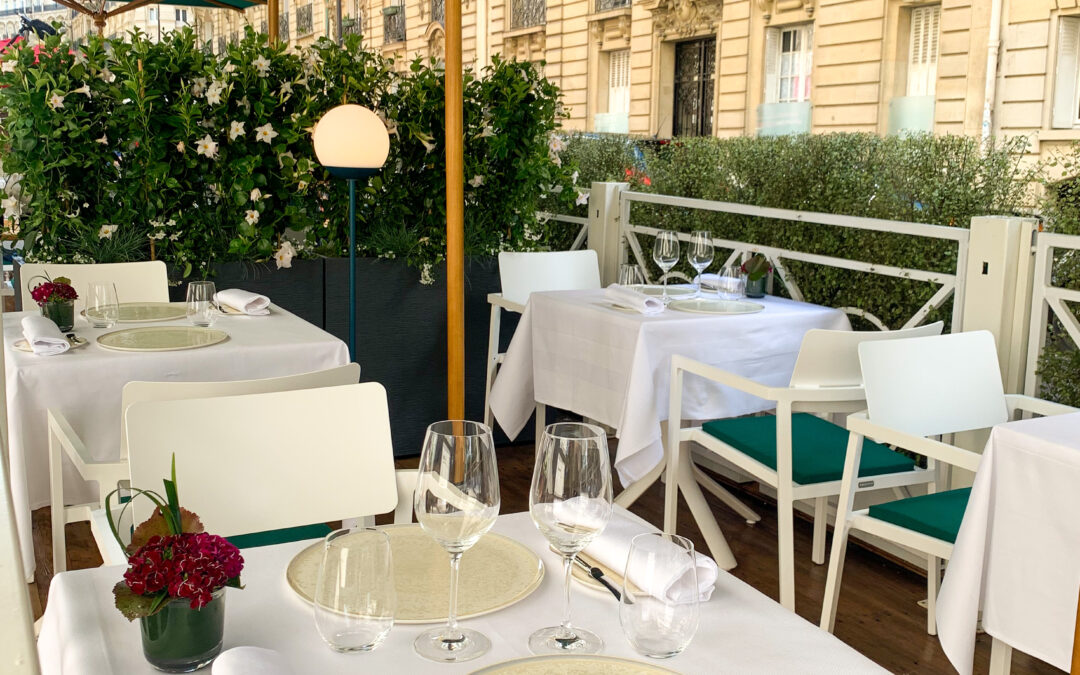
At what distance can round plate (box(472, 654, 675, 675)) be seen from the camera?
1036 millimetres

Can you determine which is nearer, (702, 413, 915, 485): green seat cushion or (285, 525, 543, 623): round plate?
(285, 525, 543, 623): round plate

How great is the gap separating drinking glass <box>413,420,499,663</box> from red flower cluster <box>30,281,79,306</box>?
2094 mm

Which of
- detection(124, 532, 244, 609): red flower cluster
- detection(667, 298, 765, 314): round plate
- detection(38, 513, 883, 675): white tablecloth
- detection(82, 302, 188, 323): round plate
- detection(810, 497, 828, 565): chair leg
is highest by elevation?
detection(124, 532, 244, 609): red flower cluster

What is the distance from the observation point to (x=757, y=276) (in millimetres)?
3861

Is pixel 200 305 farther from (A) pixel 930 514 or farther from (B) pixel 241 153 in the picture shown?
(A) pixel 930 514

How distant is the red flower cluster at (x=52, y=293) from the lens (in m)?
2.85

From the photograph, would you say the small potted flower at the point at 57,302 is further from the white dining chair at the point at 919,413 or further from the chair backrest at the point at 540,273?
the white dining chair at the point at 919,413

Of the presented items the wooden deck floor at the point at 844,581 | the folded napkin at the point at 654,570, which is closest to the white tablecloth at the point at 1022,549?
the wooden deck floor at the point at 844,581

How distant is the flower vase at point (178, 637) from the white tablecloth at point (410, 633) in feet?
0.10

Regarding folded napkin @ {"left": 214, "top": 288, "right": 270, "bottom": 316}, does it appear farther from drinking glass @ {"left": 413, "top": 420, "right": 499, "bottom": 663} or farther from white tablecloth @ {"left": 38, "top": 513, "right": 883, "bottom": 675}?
drinking glass @ {"left": 413, "top": 420, "right": 499, "bottom": 663}

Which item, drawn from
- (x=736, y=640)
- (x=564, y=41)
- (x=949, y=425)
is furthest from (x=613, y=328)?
(x=564, y=41)

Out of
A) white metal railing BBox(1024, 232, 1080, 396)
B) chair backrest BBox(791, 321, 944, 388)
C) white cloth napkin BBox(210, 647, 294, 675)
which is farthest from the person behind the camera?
white metal railing BBox(1024, 232, 1080, 396)

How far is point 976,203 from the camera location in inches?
142

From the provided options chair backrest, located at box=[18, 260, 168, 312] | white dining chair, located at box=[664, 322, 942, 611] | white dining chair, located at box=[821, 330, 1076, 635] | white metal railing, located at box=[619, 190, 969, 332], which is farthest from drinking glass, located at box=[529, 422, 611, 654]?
chair backrest, located at box=[18, 260, 168, 312]
